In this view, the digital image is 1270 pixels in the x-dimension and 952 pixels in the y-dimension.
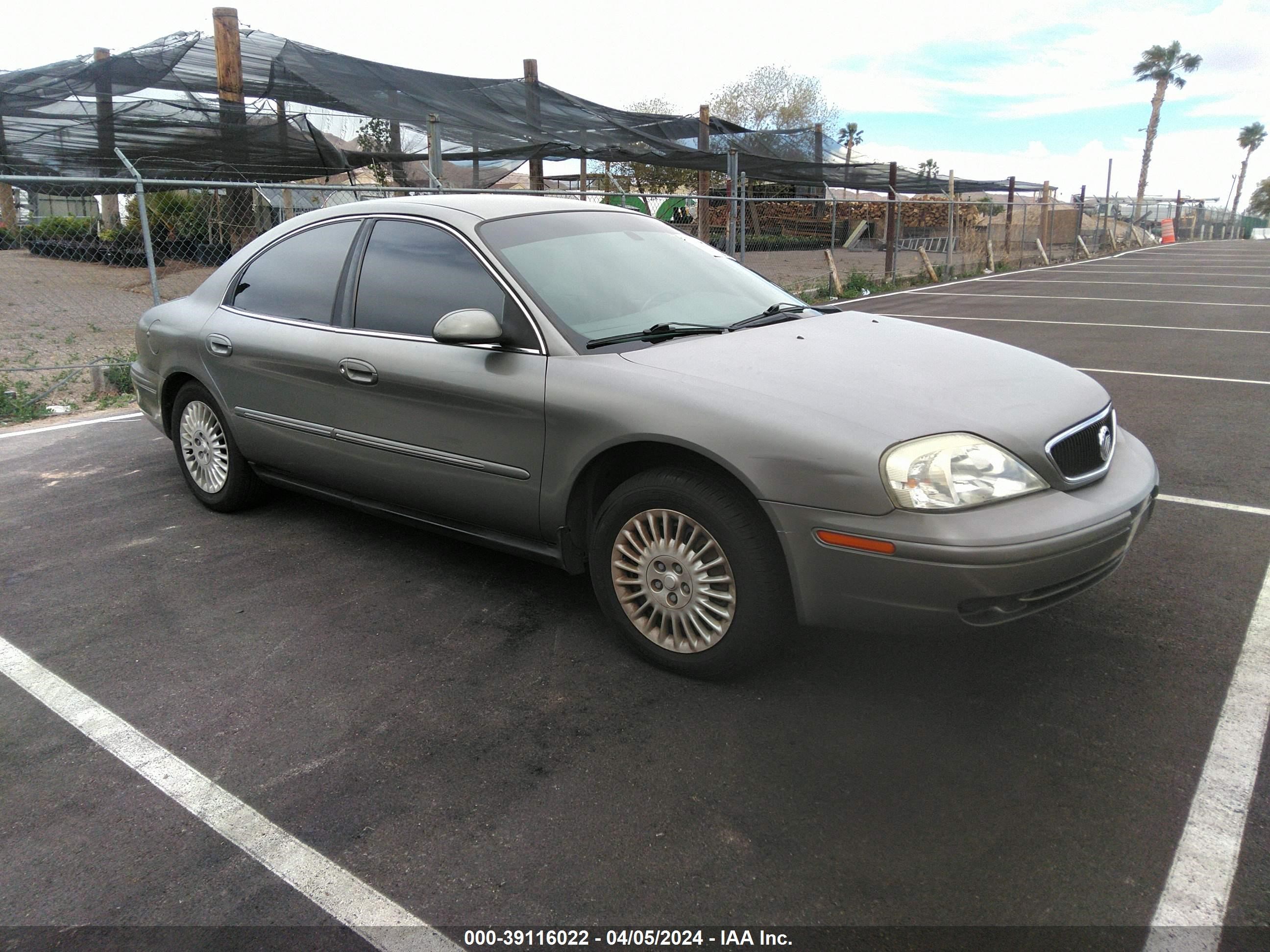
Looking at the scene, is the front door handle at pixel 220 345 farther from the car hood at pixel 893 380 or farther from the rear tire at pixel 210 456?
the car hood at pixel 893 380

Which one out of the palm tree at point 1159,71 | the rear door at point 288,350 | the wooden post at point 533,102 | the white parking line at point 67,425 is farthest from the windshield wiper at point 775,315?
the palm tree at point 1159,71

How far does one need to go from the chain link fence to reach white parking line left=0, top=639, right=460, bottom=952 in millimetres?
5127

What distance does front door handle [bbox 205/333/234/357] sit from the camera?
4.50m

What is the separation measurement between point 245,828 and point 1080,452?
2691mm

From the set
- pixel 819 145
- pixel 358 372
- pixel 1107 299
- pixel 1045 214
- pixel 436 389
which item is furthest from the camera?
pixel 1045 214

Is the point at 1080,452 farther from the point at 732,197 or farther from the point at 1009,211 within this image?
the point at 1009,211

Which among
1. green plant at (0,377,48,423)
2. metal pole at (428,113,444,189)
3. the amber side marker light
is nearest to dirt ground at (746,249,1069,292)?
metal pole at (428,113,444,189)

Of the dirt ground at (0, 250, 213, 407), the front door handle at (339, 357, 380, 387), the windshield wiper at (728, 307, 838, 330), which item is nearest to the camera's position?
the windshield wiper at (728, 307, 838, 330)

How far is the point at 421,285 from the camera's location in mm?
3814

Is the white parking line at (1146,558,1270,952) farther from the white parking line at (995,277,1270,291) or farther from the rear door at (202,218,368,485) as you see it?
the white parking line at (995,277,1270,291)

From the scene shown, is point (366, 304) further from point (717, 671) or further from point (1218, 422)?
point (1218, 422)

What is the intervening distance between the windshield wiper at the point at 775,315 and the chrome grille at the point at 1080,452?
123 cm

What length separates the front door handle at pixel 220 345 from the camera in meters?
4.50

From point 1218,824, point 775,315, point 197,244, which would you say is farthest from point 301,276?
point 197,244
